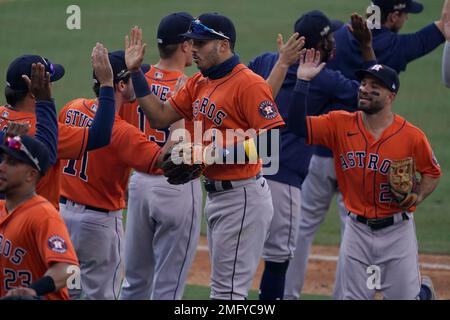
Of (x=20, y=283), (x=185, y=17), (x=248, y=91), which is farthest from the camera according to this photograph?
(x=185, y=17)

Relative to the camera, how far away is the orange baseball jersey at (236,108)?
17.3 ft

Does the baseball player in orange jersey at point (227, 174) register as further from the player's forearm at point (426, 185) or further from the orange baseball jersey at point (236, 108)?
the player's forearm at point (426, 185)

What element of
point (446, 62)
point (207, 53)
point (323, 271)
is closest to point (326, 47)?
point (446, 62)

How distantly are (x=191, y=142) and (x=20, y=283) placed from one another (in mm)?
1487

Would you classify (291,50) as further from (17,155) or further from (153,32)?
(153,32)

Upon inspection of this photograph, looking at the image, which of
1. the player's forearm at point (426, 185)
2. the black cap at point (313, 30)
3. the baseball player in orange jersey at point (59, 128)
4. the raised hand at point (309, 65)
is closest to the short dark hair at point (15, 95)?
the baseball player in orange jersey at point (59, 128)

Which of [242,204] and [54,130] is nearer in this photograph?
[54,130]

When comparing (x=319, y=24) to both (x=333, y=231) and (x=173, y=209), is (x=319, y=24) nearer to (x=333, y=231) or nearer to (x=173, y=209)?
(x=173, y=209)

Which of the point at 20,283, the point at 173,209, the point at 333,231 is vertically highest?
the point at 20,283

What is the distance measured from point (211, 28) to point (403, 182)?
1353 mm

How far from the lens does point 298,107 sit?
5.69 metres

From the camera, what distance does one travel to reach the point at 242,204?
5.43 metres

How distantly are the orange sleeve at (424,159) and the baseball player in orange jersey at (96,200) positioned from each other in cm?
162
